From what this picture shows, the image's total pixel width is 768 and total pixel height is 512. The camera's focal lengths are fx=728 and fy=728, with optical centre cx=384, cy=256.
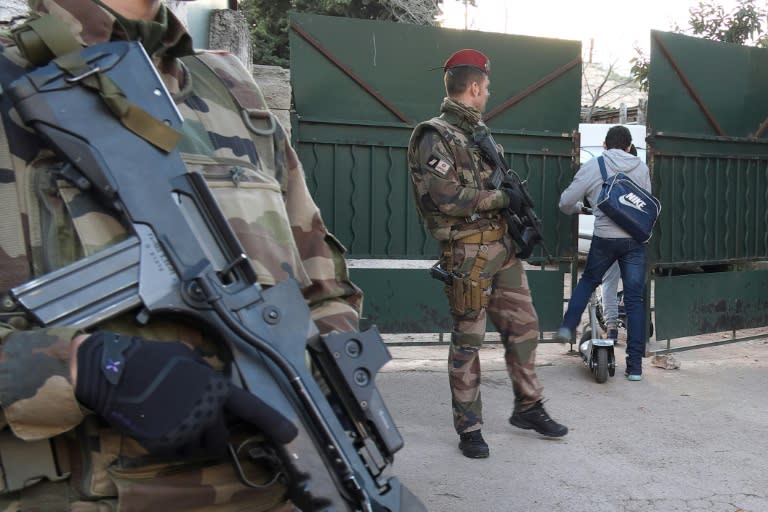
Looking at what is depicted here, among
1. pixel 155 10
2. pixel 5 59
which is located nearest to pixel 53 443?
pixel 5 59

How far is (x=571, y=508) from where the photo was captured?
2986 millimetres

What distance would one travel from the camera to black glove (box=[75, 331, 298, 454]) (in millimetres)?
964

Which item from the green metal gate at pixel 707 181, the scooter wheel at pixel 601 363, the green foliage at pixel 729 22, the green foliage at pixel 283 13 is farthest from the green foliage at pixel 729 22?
the green foliage at pixel 283 13

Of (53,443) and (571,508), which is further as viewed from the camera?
(571,508)

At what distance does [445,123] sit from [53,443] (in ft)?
9.00

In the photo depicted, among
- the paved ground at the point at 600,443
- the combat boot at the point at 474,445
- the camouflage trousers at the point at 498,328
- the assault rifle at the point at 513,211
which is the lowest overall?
the paved ground at the point at 600,443

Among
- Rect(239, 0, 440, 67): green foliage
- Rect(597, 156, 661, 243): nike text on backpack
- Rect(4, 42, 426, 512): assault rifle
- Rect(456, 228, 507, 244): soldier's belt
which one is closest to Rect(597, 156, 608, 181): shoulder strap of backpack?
Rect(597, 156, 661, 243): nike text on backpack

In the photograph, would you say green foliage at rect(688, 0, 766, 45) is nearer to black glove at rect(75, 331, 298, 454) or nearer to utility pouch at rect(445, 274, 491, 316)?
utility pouch at rect(445, 274, 491, 316)

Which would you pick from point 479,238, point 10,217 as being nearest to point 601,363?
point 479,238

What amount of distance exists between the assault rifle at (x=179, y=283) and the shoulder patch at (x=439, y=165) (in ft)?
7.65

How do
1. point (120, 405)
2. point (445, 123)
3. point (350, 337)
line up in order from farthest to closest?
point (445, 123) → point (350, 337) → point (120, 405)

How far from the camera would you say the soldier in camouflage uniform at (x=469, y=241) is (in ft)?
11.3

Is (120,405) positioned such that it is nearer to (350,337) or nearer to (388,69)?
(350,337)

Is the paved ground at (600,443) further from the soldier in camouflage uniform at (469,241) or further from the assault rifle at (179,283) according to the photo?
the assault rifle at (179,283)
